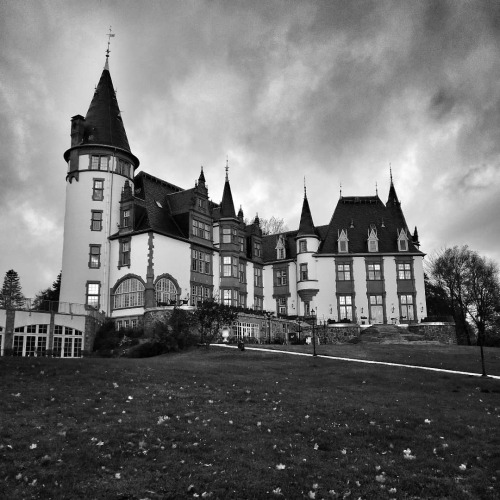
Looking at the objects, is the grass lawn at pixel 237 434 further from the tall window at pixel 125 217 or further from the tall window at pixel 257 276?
the tall window at pixel 257 276

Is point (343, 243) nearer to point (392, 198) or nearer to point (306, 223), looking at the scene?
point (306, 223)

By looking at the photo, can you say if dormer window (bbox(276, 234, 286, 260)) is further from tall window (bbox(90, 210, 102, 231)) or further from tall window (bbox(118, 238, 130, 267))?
tall window (bbox(90, 210, 102, 231))

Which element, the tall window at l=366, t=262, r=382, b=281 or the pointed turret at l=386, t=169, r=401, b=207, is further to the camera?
the pointed turret at l=386, t=169, r=401, b=207

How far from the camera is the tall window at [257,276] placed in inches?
2419

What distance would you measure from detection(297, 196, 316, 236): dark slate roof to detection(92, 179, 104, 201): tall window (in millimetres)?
21138

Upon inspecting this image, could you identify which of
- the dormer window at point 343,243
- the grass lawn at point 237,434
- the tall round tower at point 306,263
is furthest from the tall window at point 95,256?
the grass lawn at point 237,434

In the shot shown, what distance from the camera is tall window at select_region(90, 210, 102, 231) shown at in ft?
165

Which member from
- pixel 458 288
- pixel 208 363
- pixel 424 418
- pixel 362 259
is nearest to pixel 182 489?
pixel 424 418

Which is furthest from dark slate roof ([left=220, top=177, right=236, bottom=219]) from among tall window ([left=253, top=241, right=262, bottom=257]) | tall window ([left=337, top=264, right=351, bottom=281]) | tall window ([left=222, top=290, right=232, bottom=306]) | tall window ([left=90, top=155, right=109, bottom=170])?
tall window ([left=337, top=264, right=351, bottom=281])

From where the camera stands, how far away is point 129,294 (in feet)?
156

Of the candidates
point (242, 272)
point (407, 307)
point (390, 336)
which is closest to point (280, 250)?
point (242, 272)

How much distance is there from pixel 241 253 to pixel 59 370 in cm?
3635

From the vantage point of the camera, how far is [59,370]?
22.2 m

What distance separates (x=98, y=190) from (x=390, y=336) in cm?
2870
